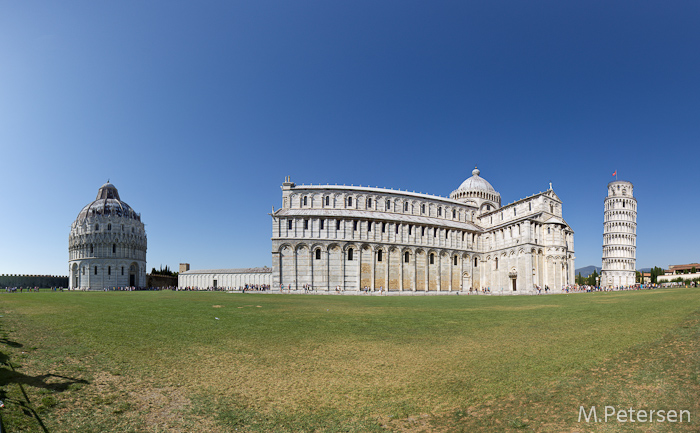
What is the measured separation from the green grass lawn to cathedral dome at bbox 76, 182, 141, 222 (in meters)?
85.5

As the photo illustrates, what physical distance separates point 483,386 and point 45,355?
12744 mm

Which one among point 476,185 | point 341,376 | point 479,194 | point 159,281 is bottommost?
point 159,281

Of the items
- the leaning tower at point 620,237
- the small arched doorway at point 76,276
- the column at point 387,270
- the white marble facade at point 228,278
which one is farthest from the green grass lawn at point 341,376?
the leaning tower at point 620,237

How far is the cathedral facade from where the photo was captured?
2240 inches

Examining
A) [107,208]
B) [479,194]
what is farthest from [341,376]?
[107,208]

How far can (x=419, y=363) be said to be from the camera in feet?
37.0

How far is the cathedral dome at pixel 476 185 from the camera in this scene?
78875mm

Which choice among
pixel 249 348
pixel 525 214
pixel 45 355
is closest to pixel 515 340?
pixel 249 348

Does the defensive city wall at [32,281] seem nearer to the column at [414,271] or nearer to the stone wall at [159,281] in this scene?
the stone wall at [159,281]

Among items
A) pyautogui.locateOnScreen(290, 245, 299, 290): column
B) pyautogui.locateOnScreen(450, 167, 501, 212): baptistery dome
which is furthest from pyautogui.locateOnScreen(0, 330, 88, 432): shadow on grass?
pyautogui.locateOnScreen(450, 167, 501, 212): baptistery dome

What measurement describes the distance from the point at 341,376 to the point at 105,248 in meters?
94.6

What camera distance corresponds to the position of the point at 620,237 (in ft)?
318

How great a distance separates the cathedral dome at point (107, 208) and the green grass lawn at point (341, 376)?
280ft

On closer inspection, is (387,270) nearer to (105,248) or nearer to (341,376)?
(341,376)
